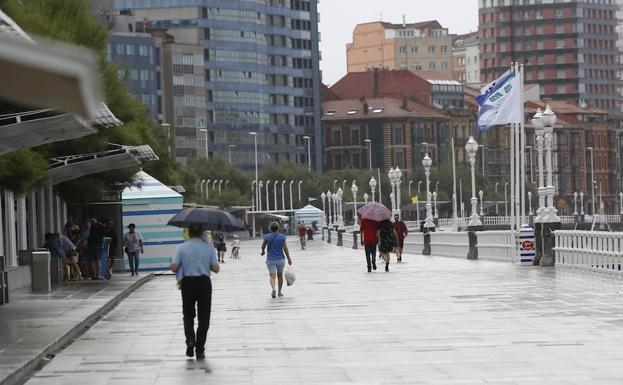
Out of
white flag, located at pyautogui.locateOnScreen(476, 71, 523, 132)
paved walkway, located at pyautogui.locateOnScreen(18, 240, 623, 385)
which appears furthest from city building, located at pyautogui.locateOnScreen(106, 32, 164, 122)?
paved walkway, located at pyautogui.locateOnScreen(18, 240, 623, 385)

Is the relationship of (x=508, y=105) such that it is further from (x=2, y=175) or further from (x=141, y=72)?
(x=141, y=72)

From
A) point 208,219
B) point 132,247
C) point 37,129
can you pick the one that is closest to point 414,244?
point 132,247

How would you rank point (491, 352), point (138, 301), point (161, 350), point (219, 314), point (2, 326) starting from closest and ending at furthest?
point (491, 352)
point (161, 350)
point (2, 326)
point (219, 314)
point (138, 301)

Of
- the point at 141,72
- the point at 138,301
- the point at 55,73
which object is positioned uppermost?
the point at 141,72

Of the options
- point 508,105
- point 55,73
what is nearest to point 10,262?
point 508,105

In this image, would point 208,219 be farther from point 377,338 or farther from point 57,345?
point 377,338

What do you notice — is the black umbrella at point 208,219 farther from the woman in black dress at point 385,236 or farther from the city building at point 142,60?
the city building at point 142,60

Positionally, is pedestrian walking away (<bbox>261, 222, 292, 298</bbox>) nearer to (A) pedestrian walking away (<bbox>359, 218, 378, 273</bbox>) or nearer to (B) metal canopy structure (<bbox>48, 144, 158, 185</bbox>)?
(B) metal canopy structure (<bbox>48, 144, 158, 185</bbox>)

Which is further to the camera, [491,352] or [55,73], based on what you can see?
[491,352]

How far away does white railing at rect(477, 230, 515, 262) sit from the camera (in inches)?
1826

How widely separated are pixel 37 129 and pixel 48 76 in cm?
1901

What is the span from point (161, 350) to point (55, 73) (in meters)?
15.0

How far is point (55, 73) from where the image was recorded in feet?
8.91

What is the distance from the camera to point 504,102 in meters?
49.3
